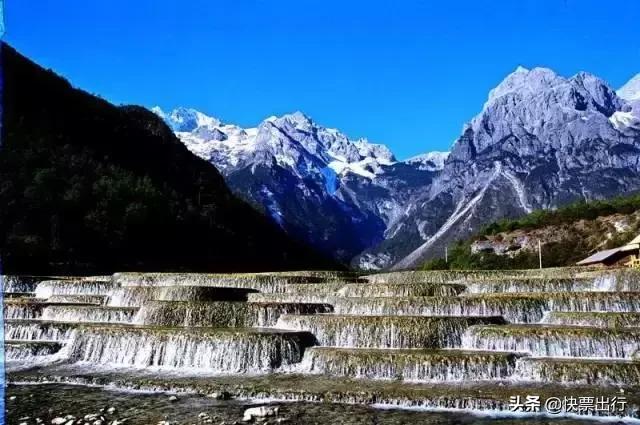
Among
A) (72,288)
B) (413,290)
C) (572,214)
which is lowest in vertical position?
(413,290)

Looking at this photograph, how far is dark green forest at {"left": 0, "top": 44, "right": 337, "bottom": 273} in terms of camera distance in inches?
3091

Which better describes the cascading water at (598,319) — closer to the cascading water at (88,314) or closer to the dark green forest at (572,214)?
the cascading water at (88,314)

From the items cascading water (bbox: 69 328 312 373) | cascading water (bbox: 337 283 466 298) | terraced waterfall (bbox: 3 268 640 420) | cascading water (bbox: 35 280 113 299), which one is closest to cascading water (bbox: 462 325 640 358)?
terraced waterfall (bbox: 3 268 640 420)

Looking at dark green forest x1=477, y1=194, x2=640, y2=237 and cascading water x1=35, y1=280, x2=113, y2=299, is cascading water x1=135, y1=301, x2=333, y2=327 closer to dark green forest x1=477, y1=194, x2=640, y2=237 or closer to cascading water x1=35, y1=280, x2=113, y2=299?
cascading water x1=35, y1=280, x2=113, y2=299

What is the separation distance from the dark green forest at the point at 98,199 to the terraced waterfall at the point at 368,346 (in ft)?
145

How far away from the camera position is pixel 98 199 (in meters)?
87.2

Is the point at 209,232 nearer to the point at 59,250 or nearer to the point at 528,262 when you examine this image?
the point at 59,250

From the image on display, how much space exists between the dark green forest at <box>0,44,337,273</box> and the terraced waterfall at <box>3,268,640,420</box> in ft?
145

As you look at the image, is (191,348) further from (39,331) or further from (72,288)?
(72,288)

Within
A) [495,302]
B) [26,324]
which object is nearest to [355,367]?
[495,302]

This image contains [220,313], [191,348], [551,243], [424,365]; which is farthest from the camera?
[551,243]

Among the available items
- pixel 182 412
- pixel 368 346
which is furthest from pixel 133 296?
pixel 182 412

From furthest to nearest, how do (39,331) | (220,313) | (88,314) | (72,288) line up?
(72,288), (88,314), (39,331), (220,313)

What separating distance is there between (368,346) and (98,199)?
72.4 metres
